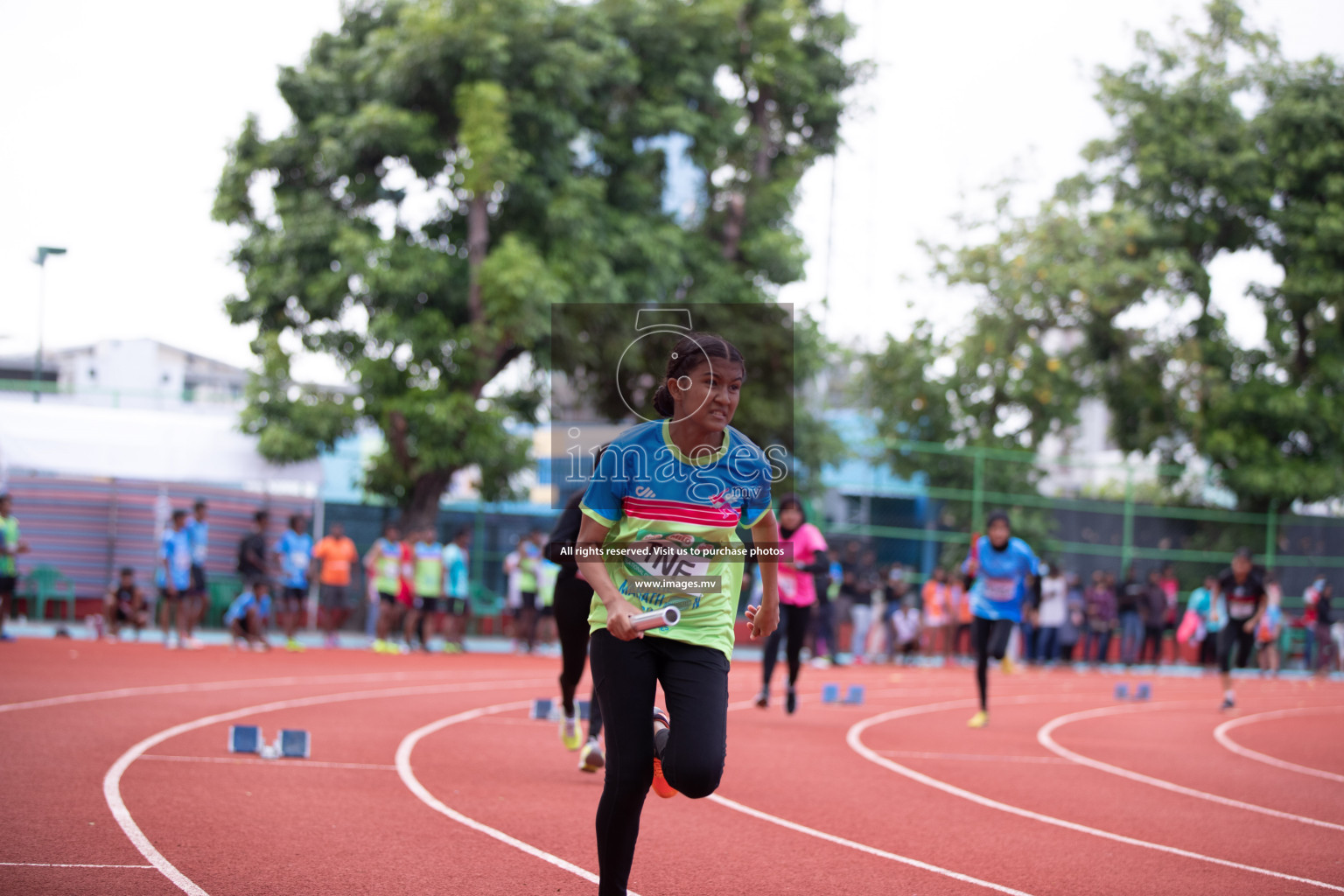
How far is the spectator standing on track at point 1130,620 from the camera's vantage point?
23.4 meters

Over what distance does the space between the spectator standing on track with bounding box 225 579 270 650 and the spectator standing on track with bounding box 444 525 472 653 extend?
2.76m

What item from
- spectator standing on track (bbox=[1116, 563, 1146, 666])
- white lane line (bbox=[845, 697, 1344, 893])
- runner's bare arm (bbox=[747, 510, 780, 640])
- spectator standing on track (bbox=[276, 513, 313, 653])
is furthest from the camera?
spectator standing on track (bbox=[1116, 563, 1146, 666])

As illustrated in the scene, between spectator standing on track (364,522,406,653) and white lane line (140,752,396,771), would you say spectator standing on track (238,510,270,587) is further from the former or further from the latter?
white lane line (140,752,396,771)

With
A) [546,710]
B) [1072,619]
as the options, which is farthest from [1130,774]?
[1072,619]

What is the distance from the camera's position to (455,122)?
70.3 ft

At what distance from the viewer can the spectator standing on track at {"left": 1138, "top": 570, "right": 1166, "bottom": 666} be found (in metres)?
23.3

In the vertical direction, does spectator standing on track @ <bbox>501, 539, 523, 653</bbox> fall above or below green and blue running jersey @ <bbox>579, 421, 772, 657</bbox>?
below

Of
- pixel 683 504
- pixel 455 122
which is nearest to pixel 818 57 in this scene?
pixel 455 122

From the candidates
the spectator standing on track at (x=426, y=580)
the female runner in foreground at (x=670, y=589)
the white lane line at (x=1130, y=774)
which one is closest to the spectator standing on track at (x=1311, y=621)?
the white lane line at (x=1130, y=774)

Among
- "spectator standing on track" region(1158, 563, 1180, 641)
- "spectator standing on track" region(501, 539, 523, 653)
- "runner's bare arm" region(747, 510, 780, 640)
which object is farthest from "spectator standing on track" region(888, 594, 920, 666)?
"runner's bare arm" region(747, 510, 780, 640)

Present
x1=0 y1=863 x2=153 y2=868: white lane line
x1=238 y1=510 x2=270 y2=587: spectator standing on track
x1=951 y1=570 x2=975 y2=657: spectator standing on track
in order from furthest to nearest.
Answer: x1=951 y1=570 x2=975 y2=657: spectator standing on track → x1=238 y1=510 x2=270 y2=587: spectator standing on track → x1=0 y1=863 x2=153 y2=868: white lane line

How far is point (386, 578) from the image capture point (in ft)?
62.6

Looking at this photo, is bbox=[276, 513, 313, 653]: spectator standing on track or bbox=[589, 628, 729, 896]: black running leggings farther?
bbox=[276, 513, 313, 653]: spectator standing on track

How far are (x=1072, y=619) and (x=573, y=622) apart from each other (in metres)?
17.4
